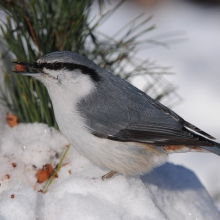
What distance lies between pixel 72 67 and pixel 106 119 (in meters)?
0.27

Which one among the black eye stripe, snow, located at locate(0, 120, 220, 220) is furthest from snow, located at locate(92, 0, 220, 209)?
the black eye stripe

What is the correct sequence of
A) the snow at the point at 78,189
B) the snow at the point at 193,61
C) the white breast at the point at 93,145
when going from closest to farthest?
the snow at the point at 78,189, the white breast at the point at 93,145, the snow at the point at 193,61

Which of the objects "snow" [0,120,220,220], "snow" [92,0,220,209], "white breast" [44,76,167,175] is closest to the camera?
"snow" [0,120,220,220]

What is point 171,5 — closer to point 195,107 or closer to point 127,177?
point 195,107

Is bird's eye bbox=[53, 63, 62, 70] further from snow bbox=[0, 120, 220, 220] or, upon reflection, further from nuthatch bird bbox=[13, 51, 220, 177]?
snow bbox=[0, 120, 220, 220]

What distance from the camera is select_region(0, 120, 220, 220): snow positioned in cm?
166

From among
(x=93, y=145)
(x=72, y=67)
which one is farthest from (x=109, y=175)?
(x=72, y=67)

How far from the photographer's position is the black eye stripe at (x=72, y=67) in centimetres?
192

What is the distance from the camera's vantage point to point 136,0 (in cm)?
557

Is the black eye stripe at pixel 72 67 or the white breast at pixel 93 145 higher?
the black eye stripe at pixel 72 67

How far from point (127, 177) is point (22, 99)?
2.09 feet

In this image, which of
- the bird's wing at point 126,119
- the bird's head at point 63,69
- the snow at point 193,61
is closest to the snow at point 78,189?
the bird's wing at point 126,119

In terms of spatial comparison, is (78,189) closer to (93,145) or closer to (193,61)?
(93,145)

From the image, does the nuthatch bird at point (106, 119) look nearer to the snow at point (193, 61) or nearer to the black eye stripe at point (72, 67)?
the black eye stripe at point (72, 67)
